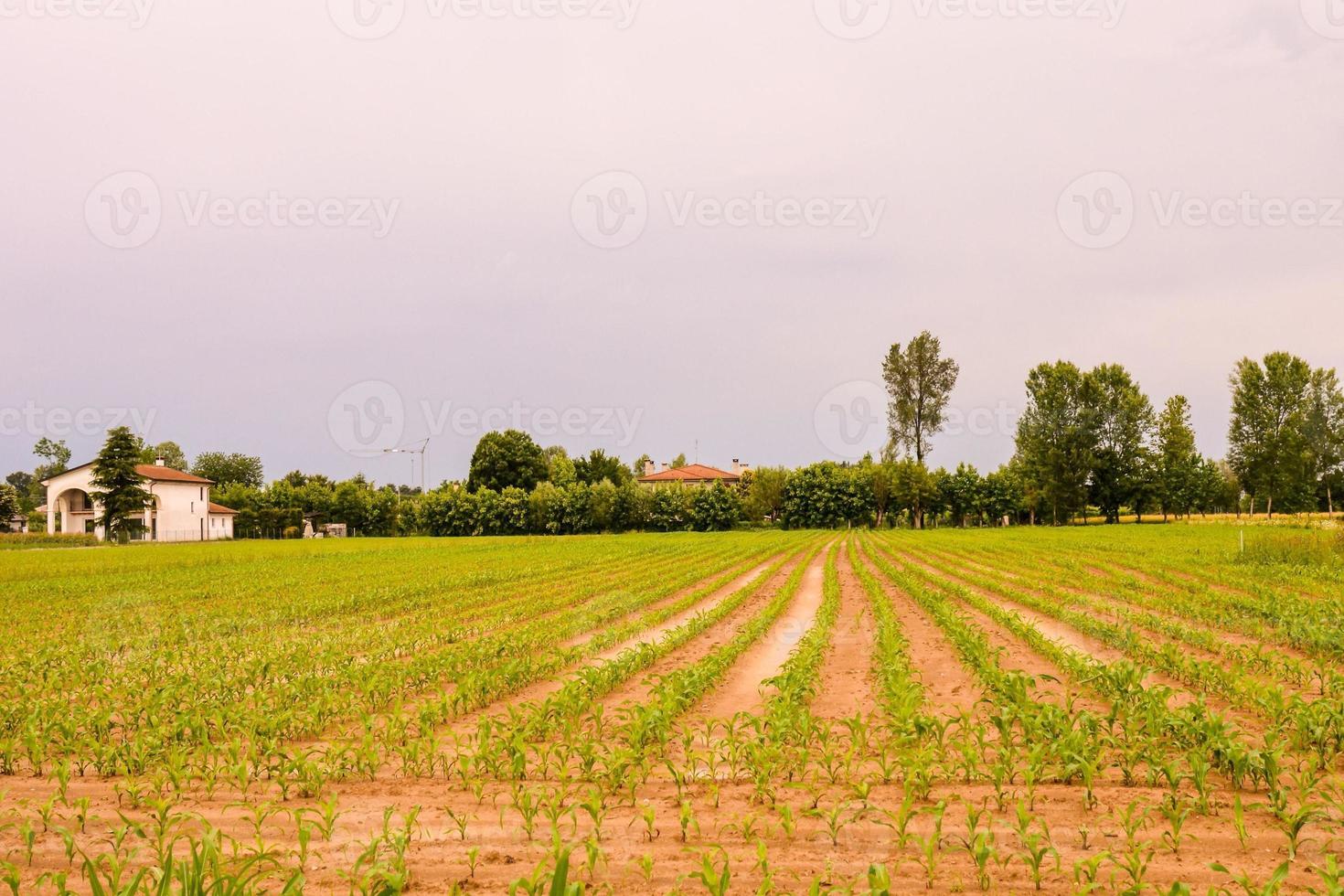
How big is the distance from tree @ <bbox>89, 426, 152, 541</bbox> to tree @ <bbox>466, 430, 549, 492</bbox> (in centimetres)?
3497

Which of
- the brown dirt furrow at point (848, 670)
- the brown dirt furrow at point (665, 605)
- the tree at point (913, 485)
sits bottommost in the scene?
the brown dirt furrow at point (665, 605)

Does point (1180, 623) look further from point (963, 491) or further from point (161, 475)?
point (161, 475)

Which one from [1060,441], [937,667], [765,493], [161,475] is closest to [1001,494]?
[1060,441]

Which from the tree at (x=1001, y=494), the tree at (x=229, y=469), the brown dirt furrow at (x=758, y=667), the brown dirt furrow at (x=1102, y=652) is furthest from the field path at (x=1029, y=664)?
the tree at (x=229, y=469)

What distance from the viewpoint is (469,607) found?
18.2 meters

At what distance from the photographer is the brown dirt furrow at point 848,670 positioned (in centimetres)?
816

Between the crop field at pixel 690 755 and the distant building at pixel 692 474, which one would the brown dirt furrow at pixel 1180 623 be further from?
the distant building at pixel 692 474

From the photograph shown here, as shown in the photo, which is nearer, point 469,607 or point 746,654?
point 746,654

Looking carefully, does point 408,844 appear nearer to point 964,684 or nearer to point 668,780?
point 668,780

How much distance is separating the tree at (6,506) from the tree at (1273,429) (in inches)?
4765

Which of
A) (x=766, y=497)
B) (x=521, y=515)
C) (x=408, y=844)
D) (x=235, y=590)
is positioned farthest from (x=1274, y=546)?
(x=521, y=515)

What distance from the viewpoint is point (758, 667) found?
1062cm

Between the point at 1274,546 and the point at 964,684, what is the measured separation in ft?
66.9

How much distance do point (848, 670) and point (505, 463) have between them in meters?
85.2
